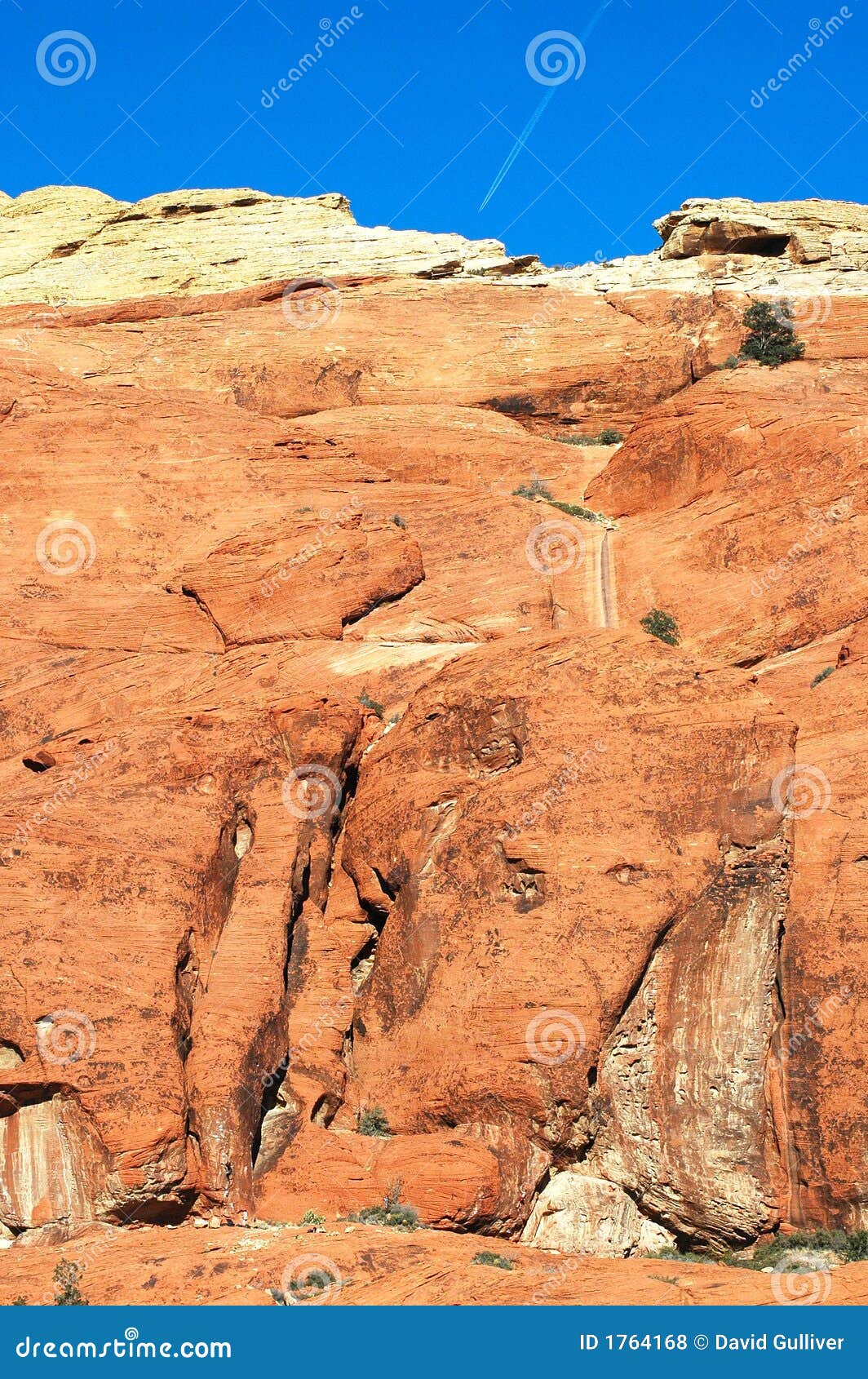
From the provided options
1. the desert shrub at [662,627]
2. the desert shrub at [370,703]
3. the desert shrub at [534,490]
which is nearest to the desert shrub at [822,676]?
the desert shrub at [662,627]

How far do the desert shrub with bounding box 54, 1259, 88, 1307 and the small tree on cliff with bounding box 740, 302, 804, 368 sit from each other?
92.1 ft

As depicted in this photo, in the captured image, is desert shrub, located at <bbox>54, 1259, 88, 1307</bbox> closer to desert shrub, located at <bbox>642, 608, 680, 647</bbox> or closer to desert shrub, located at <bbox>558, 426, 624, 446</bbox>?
desert shrub, located at <bbox>642, 608, 680, 647</bbox>

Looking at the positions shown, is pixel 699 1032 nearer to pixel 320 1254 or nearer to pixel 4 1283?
pixel 320 1254

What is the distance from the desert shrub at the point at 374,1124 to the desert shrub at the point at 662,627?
12539 millimetres

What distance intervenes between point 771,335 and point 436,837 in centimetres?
2086

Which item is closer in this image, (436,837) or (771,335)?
(436,837)

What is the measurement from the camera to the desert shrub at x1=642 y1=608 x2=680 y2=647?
30844mm

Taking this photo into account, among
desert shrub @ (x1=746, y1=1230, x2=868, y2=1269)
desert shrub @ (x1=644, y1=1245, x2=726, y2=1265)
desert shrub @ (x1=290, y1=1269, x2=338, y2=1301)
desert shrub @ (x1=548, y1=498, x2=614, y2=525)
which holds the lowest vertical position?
desert shrub @ (x1=644, y1=1245, x2=726, y2=1265)

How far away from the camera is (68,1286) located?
17297 millimetres

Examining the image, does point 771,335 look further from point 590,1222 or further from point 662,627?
point 590,1222

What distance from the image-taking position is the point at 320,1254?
17.9m

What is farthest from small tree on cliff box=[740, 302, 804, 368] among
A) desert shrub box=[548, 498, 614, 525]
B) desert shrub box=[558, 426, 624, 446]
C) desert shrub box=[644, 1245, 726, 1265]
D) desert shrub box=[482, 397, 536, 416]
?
desert shrub box=[644, 1245, 726, 1265]

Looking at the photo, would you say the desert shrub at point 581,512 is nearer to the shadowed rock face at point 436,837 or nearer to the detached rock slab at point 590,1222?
the shadowed rock face at point 436,837

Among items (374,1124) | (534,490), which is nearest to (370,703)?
(374,1124)
